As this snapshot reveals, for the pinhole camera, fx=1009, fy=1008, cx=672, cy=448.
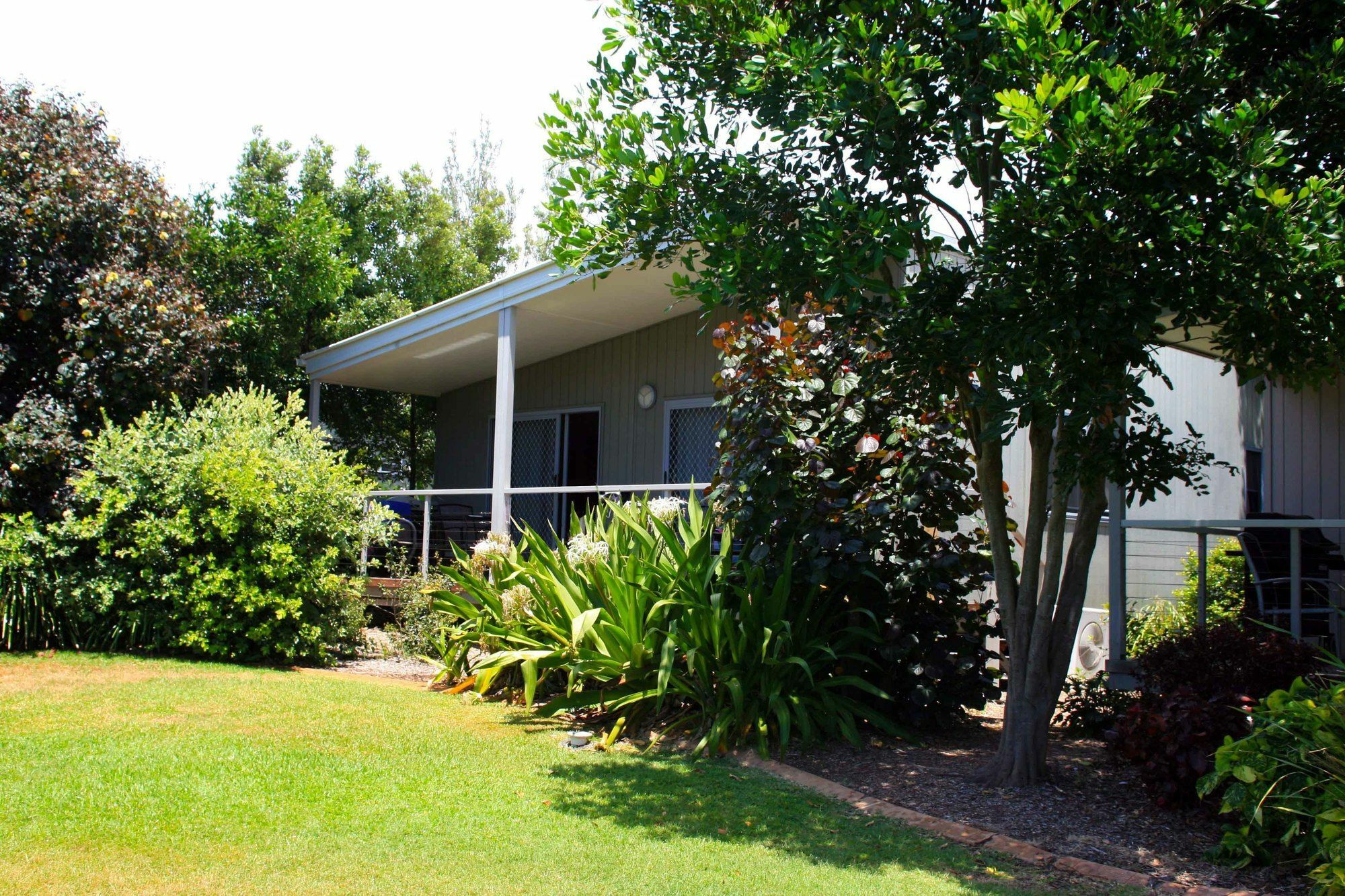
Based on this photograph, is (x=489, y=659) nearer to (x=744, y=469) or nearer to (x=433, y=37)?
(x=744, y=469)

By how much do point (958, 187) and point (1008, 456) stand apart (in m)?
4.50

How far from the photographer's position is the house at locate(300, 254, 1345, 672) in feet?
30.7

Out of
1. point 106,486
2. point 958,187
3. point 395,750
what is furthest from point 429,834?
point 106,486

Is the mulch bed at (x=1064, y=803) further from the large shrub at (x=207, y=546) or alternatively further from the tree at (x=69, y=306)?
the tree at (x=69, y=306)

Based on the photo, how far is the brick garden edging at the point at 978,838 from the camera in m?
3.84

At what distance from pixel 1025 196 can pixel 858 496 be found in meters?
3.26

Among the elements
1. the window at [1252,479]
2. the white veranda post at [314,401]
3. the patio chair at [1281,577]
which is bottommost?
the patio chair at [1281,577]

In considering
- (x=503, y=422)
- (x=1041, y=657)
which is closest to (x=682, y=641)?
(x=1041, y=657)

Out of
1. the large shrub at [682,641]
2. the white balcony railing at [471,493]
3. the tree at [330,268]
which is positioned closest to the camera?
the large shrub at [682,641]

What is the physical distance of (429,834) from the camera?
4176 mm

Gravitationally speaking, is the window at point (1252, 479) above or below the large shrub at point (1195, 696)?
above

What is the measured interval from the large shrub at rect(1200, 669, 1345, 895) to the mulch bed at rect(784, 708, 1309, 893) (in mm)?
112

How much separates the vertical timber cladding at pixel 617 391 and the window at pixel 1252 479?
6.16 m

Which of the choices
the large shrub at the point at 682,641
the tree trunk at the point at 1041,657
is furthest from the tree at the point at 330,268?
the tree trunk at the point at 1041,657
